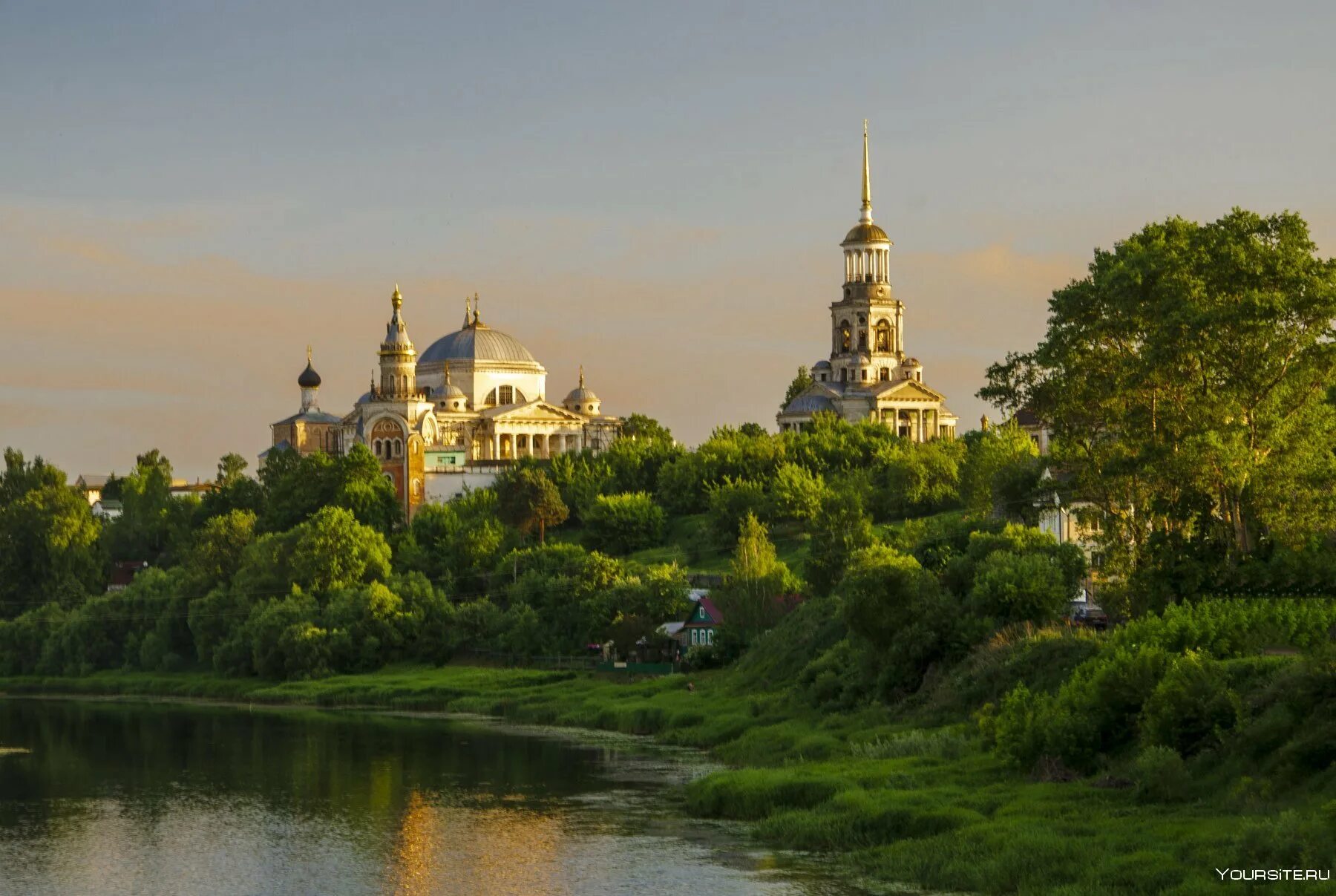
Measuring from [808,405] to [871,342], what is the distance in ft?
29.1

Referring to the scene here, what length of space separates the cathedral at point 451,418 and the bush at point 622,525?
2041 centimetres

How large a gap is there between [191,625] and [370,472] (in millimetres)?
29908

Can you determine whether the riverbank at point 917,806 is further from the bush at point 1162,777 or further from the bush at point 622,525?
the bush at point 622,525

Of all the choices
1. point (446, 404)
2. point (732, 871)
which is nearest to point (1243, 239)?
point (732, 871)

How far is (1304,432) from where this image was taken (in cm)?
5238

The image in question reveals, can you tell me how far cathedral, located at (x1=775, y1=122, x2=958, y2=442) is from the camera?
475ft

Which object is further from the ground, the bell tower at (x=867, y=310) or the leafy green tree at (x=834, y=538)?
the bell tower at (x=867, y=310)

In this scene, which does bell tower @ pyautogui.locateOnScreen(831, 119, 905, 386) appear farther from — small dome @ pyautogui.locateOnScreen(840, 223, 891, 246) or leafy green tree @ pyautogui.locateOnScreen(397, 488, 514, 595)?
leafy green tree @ pyautogui.locateOnScreen(397, 488, 514, 595)

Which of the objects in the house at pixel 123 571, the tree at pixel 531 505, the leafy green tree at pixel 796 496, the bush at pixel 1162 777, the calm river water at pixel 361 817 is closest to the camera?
the bush at pixel 1162 777

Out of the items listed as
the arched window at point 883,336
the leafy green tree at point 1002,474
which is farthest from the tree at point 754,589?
the arched window at point 883,336

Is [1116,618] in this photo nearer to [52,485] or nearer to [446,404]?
[52,485]

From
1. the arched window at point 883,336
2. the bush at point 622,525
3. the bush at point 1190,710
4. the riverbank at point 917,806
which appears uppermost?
the arched window at point 883,336

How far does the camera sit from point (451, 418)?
145625 millimetres

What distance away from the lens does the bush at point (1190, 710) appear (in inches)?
1467
